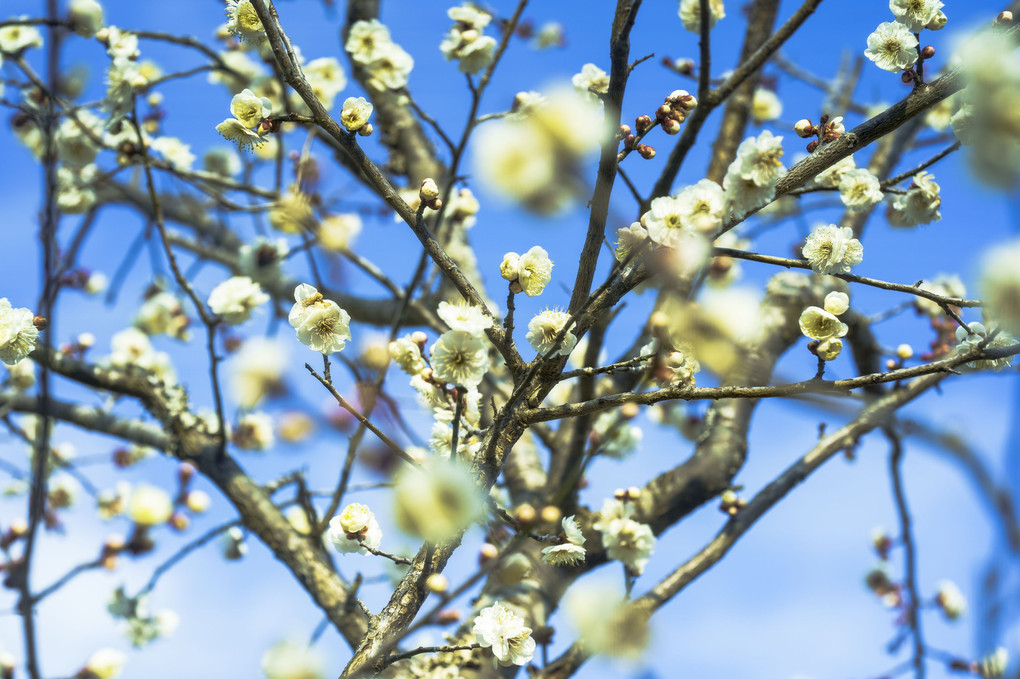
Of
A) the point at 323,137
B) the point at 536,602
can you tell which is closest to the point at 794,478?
the point at 536,602

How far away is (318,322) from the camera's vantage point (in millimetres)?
1354

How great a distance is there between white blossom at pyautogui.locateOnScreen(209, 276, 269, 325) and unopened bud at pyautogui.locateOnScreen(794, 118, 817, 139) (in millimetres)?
1908

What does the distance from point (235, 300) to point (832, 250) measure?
78.8 inches

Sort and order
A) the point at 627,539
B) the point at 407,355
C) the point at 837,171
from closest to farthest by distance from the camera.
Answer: the point at 407,355 < the point at 837,171 < the point at 627,539

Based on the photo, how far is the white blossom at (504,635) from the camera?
1.55 metres

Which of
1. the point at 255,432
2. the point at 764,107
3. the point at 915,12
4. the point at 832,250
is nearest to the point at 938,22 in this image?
the point at 915,12

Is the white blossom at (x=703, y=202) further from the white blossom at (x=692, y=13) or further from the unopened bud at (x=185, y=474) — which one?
the unopened bud at (x=185, y=474)

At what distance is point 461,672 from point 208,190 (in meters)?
1.97

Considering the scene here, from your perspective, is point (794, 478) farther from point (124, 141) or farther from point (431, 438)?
point (124, 141)

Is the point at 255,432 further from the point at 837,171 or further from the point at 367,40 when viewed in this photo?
the point at 837,171

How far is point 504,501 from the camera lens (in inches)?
→ 111

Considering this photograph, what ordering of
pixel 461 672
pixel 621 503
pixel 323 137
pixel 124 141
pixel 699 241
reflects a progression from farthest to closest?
pixel 323 137, pixel 124 141, pixel 621 503, pixel 461 672, pixel 699 241

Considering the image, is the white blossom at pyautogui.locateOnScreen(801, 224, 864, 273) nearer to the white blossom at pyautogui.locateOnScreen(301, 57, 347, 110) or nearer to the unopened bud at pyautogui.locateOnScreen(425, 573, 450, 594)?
the unopened bud at pyautogui.locateOnScreen(425, 573, 450, 594)

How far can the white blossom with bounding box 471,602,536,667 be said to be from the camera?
5.08 ft
